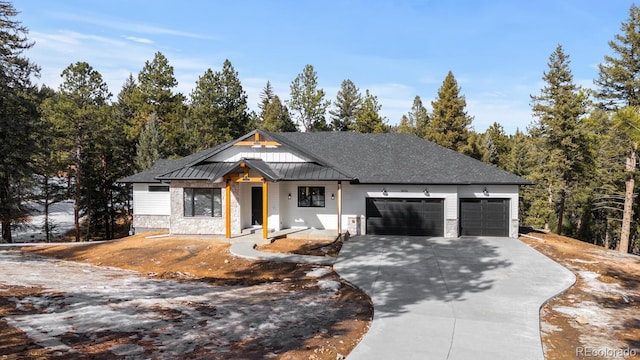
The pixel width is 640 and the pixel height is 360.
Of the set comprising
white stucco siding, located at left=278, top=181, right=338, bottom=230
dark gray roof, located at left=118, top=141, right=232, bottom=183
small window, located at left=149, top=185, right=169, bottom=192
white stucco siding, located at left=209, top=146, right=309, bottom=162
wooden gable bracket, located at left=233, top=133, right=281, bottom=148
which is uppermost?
wooden gable bracket, located at left=233, top=133, right=281, bottom=148

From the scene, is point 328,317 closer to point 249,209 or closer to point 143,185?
point 249,209

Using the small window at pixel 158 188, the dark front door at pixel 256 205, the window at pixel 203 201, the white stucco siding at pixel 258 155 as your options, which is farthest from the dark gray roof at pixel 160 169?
the dark front door at pixel 256 205

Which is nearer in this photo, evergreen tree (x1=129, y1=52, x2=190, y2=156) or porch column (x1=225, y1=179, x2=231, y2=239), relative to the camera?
porch column (x1=225, y1=179, x2=231, y2=239)

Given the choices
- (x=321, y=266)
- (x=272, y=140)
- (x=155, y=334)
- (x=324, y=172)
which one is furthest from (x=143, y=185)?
(x=155, y=334)

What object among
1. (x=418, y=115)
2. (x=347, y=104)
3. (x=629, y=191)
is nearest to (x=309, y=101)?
(x=347, y=104)

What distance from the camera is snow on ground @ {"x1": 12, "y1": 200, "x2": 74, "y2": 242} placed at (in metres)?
30.9

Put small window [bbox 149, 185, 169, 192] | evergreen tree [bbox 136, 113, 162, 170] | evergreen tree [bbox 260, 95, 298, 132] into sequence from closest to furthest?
1. small window [bbox 149, 185, 169, 192]
2. evergreen tree [bbox 136, 113, 162, 170]
3. evergreen tree [bbox 260, 95, 298, 132]

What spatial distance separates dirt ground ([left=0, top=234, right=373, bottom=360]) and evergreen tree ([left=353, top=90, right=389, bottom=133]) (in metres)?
30.8

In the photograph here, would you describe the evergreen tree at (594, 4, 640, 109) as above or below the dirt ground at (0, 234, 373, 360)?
above

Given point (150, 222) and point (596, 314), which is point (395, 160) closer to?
point (596, 314)

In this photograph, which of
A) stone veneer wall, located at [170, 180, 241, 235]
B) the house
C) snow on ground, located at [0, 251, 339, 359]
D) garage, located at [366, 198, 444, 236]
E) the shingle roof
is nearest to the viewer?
snow on ground, located at [0, 251, 339, 359]

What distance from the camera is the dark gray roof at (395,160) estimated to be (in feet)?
64.4

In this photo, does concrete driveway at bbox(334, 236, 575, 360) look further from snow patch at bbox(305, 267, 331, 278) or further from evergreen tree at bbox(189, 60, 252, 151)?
evergreen tree at bbox(189, 60, 252, 151)

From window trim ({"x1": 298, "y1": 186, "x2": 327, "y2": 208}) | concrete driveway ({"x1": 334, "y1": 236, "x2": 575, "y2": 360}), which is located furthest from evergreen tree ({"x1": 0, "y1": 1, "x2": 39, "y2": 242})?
concrete driveway ({"x1": 334, "y1": 236, "x2": 575, "y2": 360})
